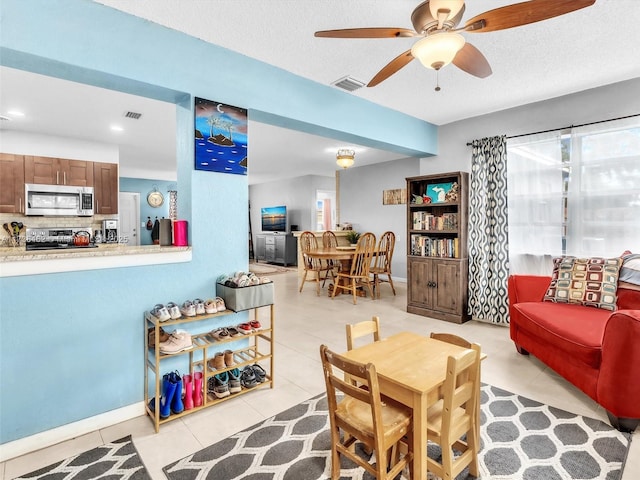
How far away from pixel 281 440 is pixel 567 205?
3.60m

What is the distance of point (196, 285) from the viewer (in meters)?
2.41

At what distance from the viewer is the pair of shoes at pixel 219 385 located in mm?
2275

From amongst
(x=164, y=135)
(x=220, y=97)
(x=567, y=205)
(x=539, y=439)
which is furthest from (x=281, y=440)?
(x=164, y=135)

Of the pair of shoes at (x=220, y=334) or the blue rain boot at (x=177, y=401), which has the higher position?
the pair of shoes at (x=220, y=334)

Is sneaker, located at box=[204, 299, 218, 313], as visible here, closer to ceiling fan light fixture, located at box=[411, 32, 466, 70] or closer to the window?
ceiling fan light fixture, located at box=[411, 32, 466, 70]

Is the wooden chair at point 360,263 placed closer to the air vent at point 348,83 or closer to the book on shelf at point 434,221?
the book on shelf at point 434,221

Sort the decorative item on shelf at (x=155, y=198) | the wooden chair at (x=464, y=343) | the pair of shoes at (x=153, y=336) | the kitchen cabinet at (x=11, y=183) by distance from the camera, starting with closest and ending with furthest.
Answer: the wooden chair at (x=464, y=343)
the pair of shoes at (x=153, y=336)
the kitchen cabinet at (x=11, y=183)
the decorative item on shelf at (x=155, y=198)

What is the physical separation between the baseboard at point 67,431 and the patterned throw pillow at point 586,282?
3494 millimetres

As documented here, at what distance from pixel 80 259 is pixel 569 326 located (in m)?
3.28

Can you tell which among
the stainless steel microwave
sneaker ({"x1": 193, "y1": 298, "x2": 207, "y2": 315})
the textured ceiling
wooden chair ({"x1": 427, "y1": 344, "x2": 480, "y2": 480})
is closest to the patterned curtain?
the textured ceiling

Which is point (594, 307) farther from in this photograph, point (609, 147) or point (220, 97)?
point (220, 97)

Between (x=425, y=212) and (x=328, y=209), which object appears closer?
(x=425, y=212)

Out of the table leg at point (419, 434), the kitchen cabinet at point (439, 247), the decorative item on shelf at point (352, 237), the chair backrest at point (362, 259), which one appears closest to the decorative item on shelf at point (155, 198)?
the decorative item on shelf at point (352, 237)

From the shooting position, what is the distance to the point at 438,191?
4.50 metres
